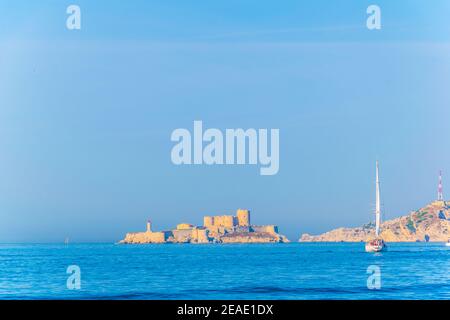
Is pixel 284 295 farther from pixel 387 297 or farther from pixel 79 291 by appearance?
pixel 79 291

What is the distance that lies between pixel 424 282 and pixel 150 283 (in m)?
23.7

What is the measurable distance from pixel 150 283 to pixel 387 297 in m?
26.2

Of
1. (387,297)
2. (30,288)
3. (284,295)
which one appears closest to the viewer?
(387,297)

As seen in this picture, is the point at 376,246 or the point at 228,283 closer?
the point at 228,283

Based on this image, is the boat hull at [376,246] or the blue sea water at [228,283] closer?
the blue sea water at [228,283]

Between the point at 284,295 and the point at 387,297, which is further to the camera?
the point at 284,295

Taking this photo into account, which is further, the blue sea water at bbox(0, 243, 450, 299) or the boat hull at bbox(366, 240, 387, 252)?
the boat hull at bbox(366, 240, 387, 252)
